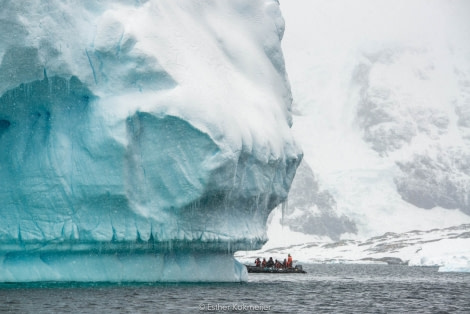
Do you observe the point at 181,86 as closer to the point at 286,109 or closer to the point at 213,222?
the point at 213,222

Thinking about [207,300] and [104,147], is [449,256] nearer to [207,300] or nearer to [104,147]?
[104,147]

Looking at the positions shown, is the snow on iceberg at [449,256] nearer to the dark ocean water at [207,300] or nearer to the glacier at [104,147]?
the dark ocean water at [207,300]

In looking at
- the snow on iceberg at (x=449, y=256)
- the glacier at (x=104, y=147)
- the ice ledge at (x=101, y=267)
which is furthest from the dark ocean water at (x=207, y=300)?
the snow on iceberg at (x=449, y=256)

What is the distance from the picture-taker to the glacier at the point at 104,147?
3503 centimetres

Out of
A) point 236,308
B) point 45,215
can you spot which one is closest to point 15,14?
point 45,215

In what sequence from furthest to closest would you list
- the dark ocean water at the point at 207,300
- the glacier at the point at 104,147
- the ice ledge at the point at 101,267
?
1. the ice ledge at the point at 101,267
2. the glacier at the point at 104,147
3. the dark ocean water at the point at 207,300

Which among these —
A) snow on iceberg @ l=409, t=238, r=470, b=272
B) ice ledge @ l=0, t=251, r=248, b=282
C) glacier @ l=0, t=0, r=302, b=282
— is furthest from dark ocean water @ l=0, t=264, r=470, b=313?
snow on iceberg @ l=409, t=238, r=470, b=272

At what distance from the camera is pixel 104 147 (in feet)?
115

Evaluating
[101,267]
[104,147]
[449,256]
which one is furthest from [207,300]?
[449,256]

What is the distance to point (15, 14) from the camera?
3453 cm

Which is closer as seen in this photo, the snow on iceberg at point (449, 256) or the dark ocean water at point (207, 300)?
the dark ocean water at point (207, 300)

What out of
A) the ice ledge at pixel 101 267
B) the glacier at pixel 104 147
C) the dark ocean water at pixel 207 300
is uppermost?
the glacier at pixel 104 147

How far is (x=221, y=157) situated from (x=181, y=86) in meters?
3.16

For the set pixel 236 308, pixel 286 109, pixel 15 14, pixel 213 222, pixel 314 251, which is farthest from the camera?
pixel 314 251
